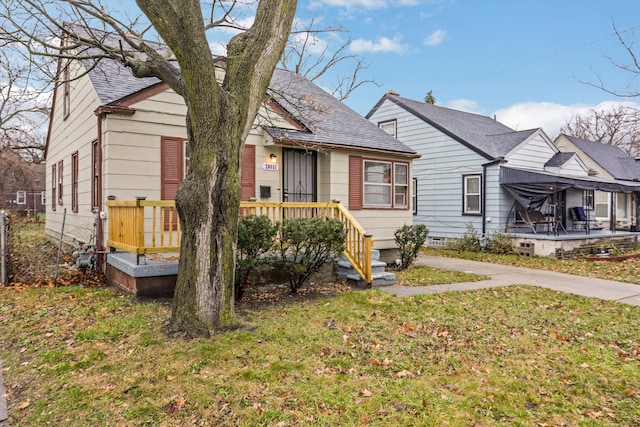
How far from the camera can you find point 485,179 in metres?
14.3

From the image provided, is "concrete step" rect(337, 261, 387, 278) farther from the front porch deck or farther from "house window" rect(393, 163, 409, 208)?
the front porch deck

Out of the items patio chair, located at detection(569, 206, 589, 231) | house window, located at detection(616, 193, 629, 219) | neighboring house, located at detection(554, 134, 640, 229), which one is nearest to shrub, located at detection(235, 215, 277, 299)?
patio chair, located at detection(569, 206, 589, 231)

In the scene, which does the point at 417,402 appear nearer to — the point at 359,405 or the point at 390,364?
the point at 359,405

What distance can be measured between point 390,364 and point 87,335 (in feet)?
11.3

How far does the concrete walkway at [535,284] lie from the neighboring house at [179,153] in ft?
8.44

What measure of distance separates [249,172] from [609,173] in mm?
20305

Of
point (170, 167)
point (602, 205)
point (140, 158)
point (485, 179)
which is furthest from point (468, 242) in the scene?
point (140, 158)

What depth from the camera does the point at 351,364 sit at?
3.96 meters

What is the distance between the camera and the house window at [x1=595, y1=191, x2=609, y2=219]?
1956 cm

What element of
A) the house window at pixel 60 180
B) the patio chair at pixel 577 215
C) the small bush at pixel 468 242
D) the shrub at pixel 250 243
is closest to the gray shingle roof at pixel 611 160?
the patio chair at pixel 577 215

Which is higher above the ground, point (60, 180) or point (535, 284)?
point (60, 180)

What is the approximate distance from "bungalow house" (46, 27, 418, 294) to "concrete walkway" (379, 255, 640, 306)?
257 centimetres

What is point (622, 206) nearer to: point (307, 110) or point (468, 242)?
point (468, 242)

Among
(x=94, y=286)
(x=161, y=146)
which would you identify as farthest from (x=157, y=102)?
(x=94, y=286)
